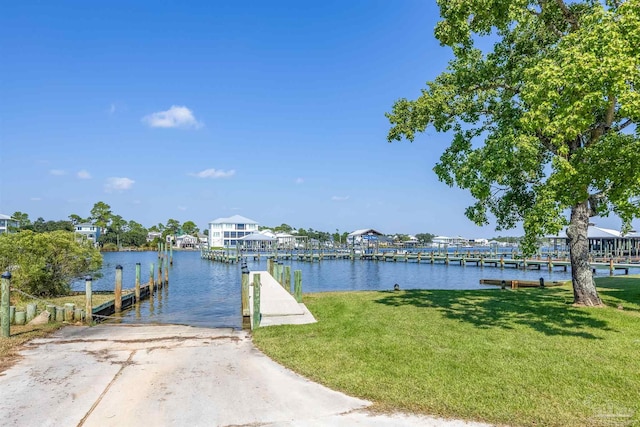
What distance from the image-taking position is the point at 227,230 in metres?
104

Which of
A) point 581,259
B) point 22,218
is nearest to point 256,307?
point 581,259

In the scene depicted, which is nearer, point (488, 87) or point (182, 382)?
point (182, 382)

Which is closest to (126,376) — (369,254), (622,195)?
(622,195)

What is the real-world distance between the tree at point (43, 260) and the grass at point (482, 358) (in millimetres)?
14489

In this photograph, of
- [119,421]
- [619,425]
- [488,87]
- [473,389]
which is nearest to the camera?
[619,425]

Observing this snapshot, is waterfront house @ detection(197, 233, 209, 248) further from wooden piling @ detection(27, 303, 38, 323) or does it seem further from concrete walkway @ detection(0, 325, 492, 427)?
concrete walkway @ detection(0, 325, 492, 427)

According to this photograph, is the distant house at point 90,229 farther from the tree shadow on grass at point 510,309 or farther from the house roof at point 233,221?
the tree shadow on grass at point 510,309

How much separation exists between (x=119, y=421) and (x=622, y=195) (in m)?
10.5

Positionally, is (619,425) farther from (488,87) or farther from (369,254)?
(369,254)

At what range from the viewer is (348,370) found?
734 centimetres

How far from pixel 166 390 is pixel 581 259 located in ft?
40.5

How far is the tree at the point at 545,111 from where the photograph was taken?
29.0 feet

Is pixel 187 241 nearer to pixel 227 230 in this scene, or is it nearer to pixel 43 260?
pixel 227 230

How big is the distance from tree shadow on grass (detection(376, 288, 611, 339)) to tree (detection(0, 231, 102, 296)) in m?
15.6
